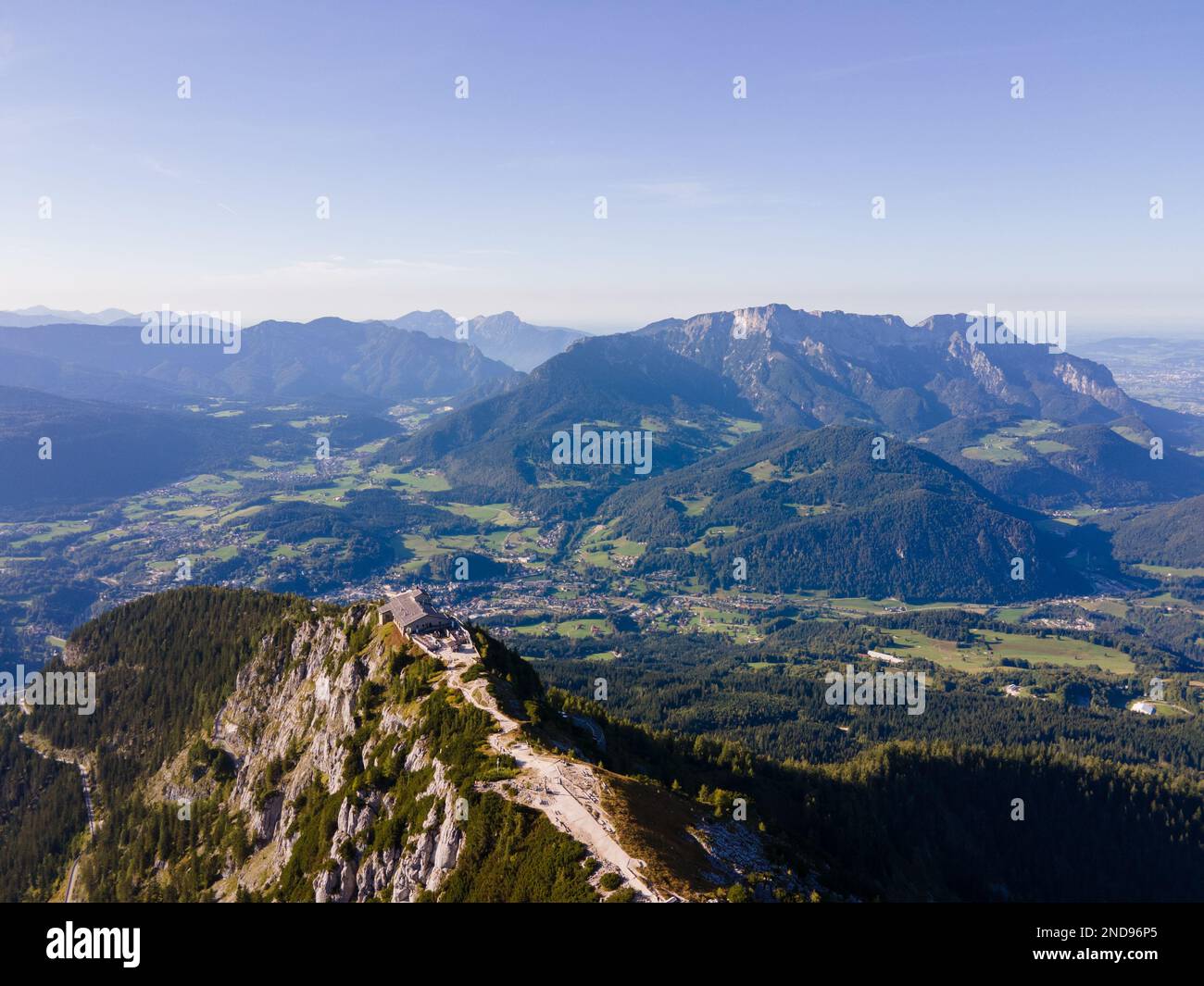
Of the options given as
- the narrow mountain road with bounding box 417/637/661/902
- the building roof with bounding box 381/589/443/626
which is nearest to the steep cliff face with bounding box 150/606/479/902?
the building roof with bounding box 381/589/443/626

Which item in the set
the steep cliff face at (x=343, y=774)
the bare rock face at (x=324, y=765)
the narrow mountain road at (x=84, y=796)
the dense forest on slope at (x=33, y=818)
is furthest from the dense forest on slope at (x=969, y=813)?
the dense forest on slope at (x=33, y=818)

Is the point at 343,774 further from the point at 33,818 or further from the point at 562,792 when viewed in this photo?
the point at 33,818

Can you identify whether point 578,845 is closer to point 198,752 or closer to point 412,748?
point 412,748

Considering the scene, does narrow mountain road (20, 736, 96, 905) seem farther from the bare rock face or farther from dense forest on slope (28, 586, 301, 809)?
the bare rock face

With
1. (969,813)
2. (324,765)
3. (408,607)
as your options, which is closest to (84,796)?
(324,765)

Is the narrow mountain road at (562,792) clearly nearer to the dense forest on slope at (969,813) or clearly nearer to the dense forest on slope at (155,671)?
the dense forest on slope at (969,813)
